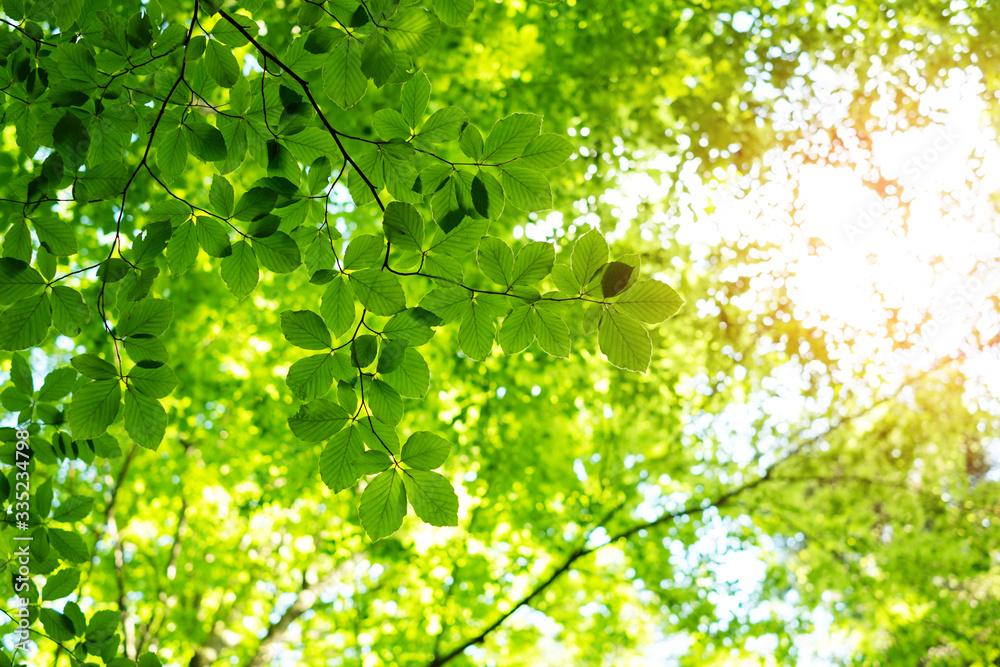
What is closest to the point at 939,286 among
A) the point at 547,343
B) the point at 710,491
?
the point at 710,491

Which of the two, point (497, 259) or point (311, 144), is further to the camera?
point (311, 144)

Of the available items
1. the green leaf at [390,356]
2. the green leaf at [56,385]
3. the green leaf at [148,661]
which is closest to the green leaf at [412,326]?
the green leaf at [390,356]

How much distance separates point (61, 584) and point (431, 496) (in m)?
1.16

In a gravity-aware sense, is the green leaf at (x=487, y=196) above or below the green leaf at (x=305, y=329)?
above

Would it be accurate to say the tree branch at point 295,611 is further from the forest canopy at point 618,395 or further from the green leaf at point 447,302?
the green leaf at point 447,302

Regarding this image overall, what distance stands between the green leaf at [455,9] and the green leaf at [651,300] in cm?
63

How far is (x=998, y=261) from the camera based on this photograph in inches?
186

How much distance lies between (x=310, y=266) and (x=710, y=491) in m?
5.08

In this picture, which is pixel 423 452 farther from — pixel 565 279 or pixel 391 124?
pixel 391 124

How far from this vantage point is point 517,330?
3.33 feet

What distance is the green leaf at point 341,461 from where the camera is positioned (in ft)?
3.19

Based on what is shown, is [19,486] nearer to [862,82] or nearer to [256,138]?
[256,138]

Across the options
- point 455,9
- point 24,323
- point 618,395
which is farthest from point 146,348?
point 618,395

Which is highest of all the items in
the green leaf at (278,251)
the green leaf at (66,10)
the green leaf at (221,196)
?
the green leaf at (66,10)
